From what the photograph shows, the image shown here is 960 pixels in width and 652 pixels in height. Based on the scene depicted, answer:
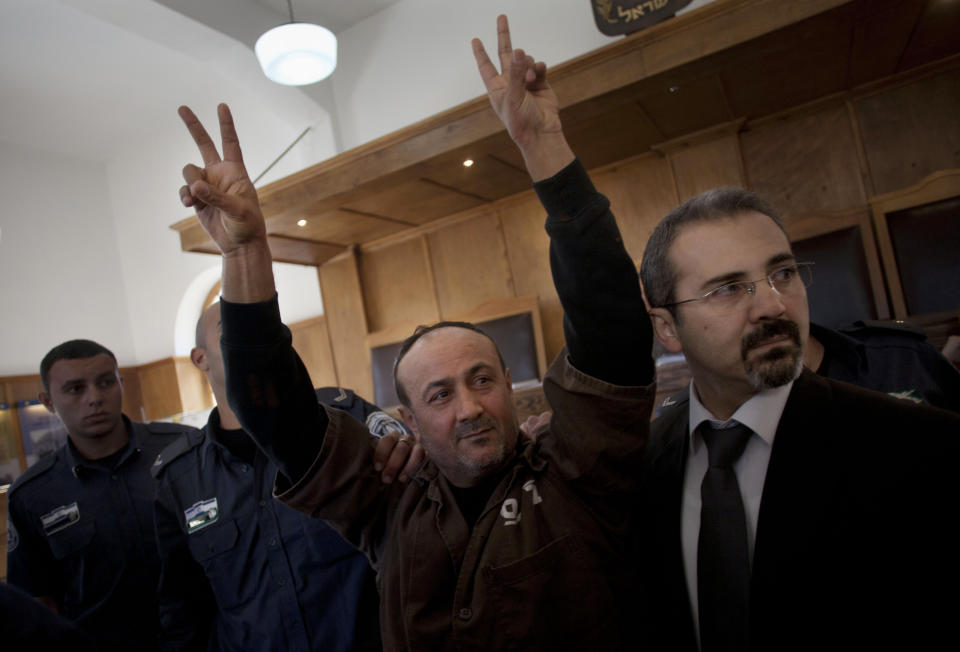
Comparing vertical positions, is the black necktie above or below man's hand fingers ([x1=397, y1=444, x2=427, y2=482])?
below

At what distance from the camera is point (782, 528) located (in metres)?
0.98

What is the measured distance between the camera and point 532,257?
5684 millimetres

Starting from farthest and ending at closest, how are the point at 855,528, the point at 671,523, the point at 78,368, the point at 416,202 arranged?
the point at 416,202
the point at 78,368
the point at 671,523
the point at 855,528

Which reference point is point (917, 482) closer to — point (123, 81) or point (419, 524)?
point (419, 524)

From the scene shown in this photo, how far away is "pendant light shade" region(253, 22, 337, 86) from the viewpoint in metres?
4.74

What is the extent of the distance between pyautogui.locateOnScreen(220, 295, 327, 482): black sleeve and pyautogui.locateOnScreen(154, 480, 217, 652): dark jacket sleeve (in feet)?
2.64

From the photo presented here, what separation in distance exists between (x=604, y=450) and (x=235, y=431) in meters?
1.27

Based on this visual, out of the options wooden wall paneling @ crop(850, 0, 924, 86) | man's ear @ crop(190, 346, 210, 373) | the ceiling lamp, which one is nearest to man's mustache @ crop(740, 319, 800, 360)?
man's ear @ crop(190, 346, 210, 373)

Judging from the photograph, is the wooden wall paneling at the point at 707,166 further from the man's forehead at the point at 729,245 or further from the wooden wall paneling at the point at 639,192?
the man's forehead at the point at 729,245

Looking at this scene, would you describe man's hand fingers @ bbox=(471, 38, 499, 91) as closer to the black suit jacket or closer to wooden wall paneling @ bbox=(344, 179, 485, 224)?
the black suit jacket

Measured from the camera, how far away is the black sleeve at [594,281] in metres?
1.04

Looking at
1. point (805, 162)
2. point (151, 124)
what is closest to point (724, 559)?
point (805, 162)

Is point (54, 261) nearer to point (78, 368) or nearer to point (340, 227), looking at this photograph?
point (340, 227)

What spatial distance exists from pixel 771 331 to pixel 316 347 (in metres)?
6.89
